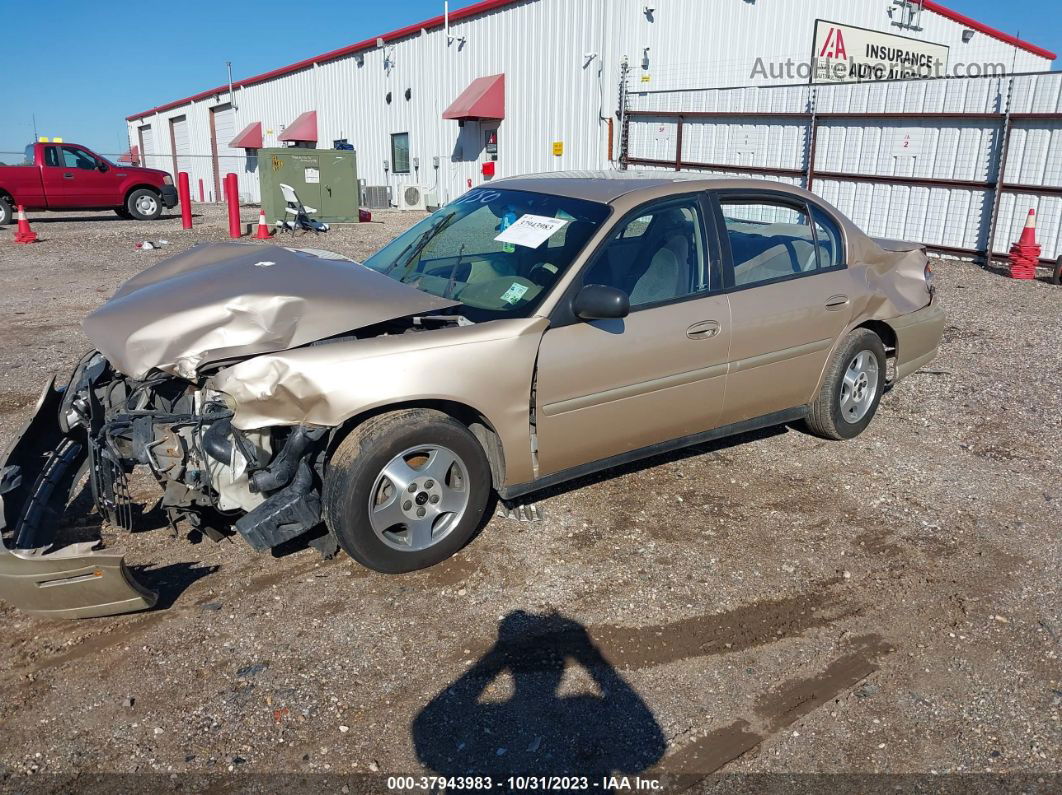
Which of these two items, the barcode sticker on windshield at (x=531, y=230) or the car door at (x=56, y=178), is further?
the car door at (x=56, y=178)

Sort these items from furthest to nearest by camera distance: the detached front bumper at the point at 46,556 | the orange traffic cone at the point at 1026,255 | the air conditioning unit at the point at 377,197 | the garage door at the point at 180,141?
the garage door at the point at 180,141
the air conditioning unit at the point at 377,197
the orange traffic cone at the point at 1026,255
the detached front bumper at the point at 46,556

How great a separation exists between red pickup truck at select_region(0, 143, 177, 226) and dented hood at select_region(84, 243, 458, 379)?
686 inches

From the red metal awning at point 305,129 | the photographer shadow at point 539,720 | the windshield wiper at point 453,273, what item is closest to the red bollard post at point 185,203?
the red metal awning at point 305,129

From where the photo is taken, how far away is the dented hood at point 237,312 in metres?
3.40

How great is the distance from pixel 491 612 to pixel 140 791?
4.73ft

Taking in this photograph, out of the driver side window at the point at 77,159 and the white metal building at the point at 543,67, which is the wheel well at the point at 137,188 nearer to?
the driver side window at the point at 77,159

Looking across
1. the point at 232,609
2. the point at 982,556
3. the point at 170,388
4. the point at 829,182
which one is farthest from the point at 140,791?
the point at 829,182

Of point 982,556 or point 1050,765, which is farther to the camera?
point 982,556

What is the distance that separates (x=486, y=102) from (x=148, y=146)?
36541 mm

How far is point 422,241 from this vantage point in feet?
15.7

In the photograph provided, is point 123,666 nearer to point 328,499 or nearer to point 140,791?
point 140,791

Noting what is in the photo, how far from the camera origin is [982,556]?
4.06 m

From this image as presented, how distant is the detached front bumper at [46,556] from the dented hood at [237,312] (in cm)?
64

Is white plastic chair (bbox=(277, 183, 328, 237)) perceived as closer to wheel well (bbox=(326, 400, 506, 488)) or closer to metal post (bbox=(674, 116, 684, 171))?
metal post (bbox=(674, 116, 684, 171))
